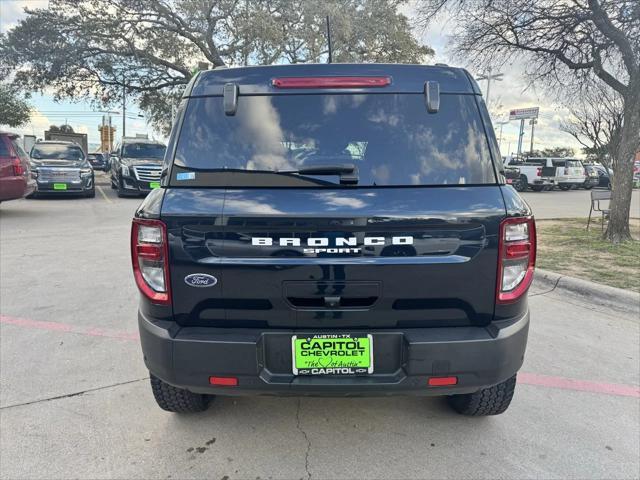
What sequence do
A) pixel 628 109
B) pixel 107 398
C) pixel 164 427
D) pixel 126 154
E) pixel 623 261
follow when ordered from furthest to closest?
pixel 126 154 < pixel 628 109 < pixel 623 261 < pixel 107 398 < pixel 164 427

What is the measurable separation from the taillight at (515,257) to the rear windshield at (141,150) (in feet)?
51.1

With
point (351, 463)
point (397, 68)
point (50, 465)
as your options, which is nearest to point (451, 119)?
point (397, 68)

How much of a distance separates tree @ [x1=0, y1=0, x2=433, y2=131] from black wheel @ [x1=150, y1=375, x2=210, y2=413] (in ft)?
60.2

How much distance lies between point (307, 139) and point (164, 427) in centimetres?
192

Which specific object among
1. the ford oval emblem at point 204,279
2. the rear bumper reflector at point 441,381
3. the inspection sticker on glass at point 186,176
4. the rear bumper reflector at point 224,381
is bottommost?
the rear bumper reflector at point 224,381

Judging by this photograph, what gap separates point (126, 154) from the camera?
52.5 ft

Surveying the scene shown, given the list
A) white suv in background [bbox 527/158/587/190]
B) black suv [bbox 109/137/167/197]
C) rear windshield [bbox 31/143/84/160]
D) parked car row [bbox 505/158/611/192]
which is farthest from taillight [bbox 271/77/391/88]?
white suv in background [bbox 527/158/587/190]

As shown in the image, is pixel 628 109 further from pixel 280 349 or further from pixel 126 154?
pixel 126 154

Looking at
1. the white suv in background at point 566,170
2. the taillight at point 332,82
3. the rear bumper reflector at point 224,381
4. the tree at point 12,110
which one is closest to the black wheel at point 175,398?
the rear bumper reflector at point 224,381

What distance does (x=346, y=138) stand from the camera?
2.36 metres

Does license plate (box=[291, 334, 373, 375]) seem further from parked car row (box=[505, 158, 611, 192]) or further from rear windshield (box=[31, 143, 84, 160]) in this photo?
parked car row (box=[505, 158, 611, 192])

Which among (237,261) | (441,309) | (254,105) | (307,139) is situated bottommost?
(441,309)

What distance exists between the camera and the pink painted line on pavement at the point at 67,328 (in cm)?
418

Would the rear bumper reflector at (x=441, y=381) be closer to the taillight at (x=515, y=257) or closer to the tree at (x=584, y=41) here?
the taillight at (x=515, y=257)
